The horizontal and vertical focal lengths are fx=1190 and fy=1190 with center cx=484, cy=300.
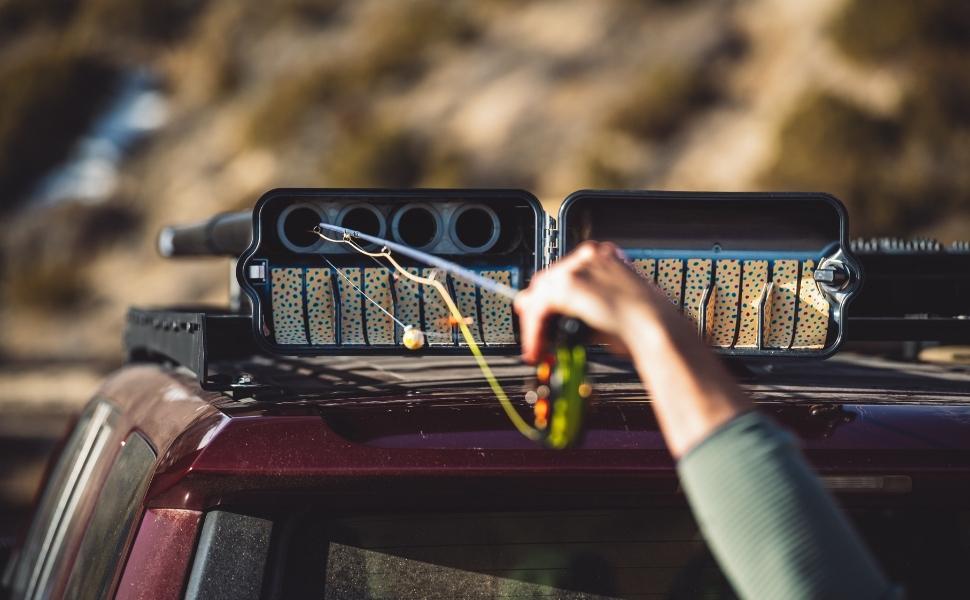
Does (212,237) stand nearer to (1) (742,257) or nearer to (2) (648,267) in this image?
(2) (648,267)

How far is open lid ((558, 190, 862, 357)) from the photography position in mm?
→ 2338

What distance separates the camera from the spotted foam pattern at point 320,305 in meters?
2.43

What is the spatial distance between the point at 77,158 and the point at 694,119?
17.0 metres

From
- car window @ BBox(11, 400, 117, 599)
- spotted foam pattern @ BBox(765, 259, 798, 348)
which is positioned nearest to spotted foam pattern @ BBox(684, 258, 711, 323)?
spotted foam pattern @ BBox(765, 259, 798, 348)

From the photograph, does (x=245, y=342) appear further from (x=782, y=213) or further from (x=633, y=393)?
(x=782, y=213)

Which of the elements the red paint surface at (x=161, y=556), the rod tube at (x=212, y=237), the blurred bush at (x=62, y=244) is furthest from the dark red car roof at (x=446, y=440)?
the blurred bush at (x=62, y=244)

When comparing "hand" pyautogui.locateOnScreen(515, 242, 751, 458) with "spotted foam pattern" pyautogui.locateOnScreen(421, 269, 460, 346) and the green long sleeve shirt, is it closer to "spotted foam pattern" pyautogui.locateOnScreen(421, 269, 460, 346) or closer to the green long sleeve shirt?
the green long sleeve shirt

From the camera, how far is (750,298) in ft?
7.77

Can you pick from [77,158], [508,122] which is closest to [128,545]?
[508,122]

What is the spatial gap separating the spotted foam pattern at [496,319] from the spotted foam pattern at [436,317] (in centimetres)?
9

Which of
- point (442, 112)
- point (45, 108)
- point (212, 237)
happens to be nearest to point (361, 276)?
point (212, 237)

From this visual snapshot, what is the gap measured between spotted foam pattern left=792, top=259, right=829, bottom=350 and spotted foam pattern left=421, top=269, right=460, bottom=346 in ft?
2.32

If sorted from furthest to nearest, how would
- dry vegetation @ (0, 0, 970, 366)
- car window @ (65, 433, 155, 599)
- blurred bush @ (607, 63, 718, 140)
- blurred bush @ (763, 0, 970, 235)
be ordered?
blurred bush @ (607, 63, 718, 140) → dry vegetation @ (0, 0, 970, 366) → blurred bush @ (763, 0, 970, 235) → car window @ (65, 433, 155, 599)

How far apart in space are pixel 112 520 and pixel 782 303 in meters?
1.38
